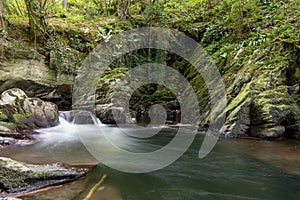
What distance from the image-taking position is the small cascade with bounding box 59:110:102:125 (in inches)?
320

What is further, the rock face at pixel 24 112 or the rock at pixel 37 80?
the rock at pixel 37 80

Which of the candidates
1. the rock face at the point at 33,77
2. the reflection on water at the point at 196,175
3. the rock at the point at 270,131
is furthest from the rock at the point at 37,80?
the rock at the point at 270,131

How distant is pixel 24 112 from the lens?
618 cm

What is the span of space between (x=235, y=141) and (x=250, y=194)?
322cm

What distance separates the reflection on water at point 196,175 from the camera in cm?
263

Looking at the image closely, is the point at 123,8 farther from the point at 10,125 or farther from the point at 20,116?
the point at 10,125

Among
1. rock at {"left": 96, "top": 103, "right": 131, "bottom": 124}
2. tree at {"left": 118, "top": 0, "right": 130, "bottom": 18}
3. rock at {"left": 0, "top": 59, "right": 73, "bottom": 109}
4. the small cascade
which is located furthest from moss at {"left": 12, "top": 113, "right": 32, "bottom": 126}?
tree at {"left": 118, "top": 0, "right": 130, "bottom": 18}

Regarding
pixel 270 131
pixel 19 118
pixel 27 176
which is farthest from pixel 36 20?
pixel 270 131

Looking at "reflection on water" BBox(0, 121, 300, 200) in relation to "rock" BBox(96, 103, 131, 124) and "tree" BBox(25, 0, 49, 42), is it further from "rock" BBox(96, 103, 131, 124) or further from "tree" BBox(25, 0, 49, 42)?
"tree" BBox(25, 0, 49, 42)

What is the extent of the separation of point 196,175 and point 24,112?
499 centimetres

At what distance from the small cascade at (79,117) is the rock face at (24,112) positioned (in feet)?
2.59

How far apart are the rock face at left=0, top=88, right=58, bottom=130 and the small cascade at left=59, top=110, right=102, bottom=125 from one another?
79cm

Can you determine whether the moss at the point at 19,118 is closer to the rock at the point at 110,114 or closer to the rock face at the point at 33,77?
the rock at the point at 110,114

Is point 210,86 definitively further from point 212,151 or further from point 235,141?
point 212,151
